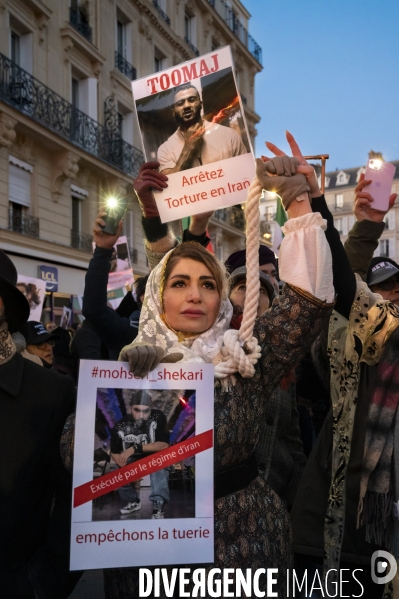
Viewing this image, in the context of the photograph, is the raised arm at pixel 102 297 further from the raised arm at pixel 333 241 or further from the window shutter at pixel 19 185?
the window shutter at pixel 19 185

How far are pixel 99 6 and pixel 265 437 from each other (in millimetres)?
18625

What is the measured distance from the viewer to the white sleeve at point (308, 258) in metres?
1.74

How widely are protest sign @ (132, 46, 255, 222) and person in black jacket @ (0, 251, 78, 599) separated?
34.7 inches

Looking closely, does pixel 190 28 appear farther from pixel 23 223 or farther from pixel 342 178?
pixel 342 178

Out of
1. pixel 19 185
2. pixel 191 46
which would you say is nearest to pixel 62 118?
pixel 19 185

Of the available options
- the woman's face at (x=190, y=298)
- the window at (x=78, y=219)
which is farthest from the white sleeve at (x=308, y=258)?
the window at (x=78, y=219)

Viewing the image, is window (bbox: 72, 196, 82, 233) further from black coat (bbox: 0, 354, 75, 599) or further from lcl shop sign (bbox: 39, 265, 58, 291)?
black coat (bbox: 0, 354, 75, 599)

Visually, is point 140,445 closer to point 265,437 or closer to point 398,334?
point 398,334

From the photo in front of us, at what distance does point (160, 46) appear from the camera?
22.1 m

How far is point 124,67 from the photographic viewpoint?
20016 millimetres

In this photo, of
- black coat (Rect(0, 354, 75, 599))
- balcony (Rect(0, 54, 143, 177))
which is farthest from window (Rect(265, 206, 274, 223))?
black coat (Rect(0, 354, 75, 599))

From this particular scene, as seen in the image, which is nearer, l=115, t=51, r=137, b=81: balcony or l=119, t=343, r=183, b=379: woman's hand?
l=119, t=343, r=183, b=379: woman's hand

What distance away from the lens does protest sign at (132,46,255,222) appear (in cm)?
247

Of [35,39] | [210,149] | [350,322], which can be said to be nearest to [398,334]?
[350,322]
